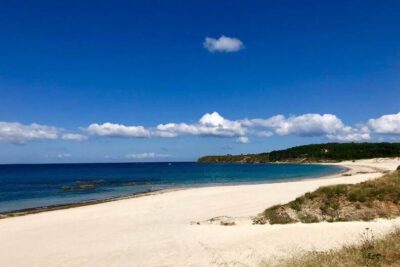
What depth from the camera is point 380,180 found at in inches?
933

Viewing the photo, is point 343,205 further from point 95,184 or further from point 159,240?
point 95,184

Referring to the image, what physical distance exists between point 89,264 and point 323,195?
13.6m

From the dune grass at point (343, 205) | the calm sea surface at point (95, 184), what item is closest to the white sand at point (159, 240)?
the dune grass at point (343, 205)

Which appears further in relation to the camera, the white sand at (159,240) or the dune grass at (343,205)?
the dune grass at (343,205)

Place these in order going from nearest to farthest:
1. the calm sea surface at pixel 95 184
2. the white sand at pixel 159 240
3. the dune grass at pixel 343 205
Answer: the white sand at pixel 159 240, the dune grass at pixel 343 205, the calm sea surface at pixel 95 184

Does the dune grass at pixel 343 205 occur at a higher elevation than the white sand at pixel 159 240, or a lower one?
higher

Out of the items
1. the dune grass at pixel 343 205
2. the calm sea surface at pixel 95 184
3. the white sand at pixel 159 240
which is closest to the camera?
the white sand at pixel 159 240

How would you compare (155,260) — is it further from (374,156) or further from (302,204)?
(374,156)

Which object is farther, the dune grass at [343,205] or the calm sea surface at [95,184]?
the calm sea surface at [95,184]

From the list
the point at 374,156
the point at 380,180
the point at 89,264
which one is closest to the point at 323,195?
the point at 380,180

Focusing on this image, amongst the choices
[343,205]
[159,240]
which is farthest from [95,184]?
[343,205]

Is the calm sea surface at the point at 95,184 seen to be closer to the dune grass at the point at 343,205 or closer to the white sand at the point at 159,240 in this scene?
the white sand at the point at 159,240

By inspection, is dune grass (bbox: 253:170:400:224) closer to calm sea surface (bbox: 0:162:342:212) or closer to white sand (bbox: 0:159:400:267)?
white sand (bbox: 0:159:400:267)

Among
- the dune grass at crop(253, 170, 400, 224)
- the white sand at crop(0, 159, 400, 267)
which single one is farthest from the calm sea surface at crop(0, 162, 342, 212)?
the dune grass at crop(253, 170, 400, 224)
